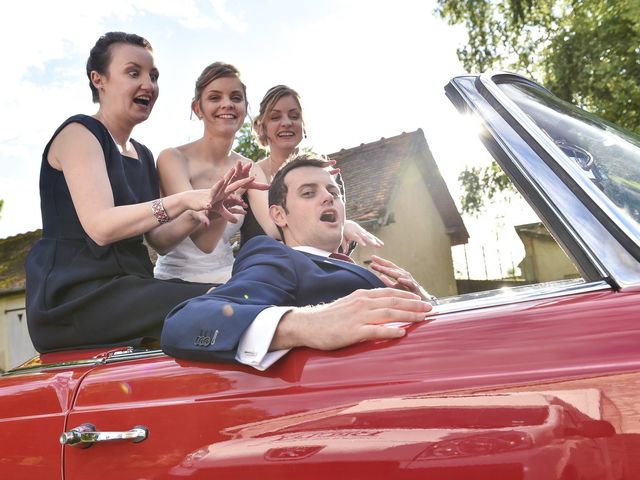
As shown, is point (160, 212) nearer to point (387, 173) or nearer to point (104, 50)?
point (104, 50)

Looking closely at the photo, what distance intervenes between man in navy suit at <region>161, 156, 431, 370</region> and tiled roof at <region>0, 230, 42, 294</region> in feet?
67.3

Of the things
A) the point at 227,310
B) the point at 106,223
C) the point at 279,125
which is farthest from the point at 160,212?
the point at 279,125

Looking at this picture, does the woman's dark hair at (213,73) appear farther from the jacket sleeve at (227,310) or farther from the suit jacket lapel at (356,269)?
the jacket sleeve at (227,310)

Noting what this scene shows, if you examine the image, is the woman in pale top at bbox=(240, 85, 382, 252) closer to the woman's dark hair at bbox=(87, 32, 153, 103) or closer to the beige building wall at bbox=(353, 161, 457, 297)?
the woman's dark hair at bbox=(87, 32, 153, 103)

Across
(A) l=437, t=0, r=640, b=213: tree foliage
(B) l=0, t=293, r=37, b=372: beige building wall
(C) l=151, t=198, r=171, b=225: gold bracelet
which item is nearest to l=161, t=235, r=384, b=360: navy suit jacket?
(C) l=151, t=198, r=171, b=225: gold bracelet

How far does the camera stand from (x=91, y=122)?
9.29ft

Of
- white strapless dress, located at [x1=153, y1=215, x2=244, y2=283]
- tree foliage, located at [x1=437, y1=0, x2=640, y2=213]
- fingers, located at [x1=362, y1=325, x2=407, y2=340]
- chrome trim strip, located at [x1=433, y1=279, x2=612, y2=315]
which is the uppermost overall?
tree foliage, located at [x1=437, y1=0, x2=640, y2=213]

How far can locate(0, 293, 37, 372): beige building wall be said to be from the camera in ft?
65.8

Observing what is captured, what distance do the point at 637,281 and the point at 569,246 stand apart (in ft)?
0.48

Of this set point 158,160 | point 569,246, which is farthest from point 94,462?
point 158,160

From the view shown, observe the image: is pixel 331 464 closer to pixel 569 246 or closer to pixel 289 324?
pixel 289 324

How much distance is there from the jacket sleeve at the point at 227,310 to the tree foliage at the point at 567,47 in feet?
56.6

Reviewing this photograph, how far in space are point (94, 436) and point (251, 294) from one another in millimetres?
520

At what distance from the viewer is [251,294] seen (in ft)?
5.67
